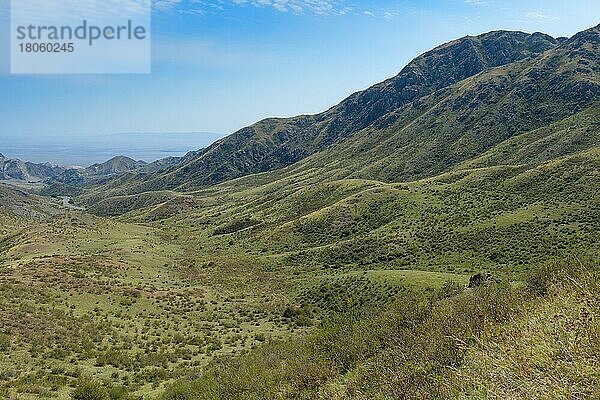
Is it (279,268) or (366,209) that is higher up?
(366,209)

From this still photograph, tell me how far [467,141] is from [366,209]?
75541 millimetres

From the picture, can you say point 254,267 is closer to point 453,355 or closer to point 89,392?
point 89,392

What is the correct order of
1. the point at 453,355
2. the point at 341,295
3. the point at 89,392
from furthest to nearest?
1. the point at 341,295
2. the point at 89,392
3. the point at 453,355

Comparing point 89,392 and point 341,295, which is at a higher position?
point 89,392

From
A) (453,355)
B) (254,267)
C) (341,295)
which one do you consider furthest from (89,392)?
(254,267)

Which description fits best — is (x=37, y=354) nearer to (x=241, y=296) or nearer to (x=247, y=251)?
(x=241, y=296)

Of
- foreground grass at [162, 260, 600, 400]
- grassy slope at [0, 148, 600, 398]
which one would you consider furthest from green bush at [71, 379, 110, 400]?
foreground grass at [162, 260, 600, 400]

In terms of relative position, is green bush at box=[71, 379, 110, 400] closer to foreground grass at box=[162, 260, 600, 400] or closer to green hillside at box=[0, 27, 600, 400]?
green hillside at box=[0, 27, 600, 400]

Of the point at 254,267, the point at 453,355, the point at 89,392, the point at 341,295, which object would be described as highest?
the point at 453,355

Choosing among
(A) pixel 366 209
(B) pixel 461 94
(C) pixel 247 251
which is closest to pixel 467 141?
(B) pixel 461 94

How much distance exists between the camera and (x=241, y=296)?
1578 inches

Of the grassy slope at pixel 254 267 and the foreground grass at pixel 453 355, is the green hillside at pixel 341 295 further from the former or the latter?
the grassy slope at pixel 254 267

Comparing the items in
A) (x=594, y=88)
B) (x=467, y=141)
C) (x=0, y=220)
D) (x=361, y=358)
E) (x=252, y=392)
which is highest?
(x=594, y=88)

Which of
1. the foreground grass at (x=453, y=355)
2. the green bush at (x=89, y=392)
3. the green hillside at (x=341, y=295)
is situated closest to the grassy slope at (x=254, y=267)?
the green hillside at (x=341, y=295)
